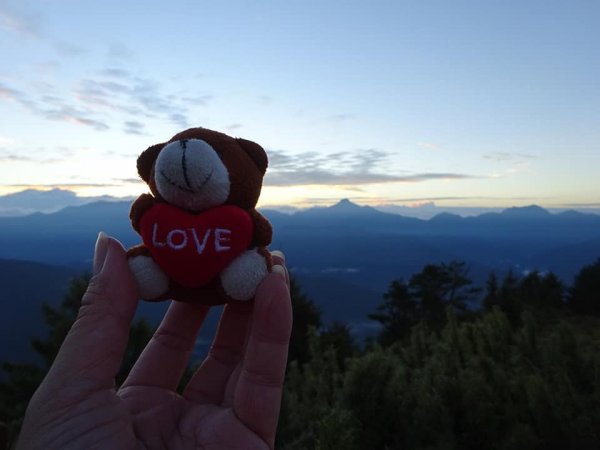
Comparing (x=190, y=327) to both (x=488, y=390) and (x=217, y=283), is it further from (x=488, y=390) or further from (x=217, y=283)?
(x=488, y=390)

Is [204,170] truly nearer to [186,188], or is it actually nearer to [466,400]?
[186,188]

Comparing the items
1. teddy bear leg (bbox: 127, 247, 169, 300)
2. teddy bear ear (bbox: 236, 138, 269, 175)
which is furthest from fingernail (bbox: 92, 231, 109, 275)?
teddy bear ear (bbox: 236, 138, 269, 175)

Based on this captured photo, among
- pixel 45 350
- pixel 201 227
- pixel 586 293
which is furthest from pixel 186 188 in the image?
pixel 586 293

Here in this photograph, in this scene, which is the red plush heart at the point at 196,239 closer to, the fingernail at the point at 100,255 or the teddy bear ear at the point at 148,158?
the fingernail at the point at 100,255

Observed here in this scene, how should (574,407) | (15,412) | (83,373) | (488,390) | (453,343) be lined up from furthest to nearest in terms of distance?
1. (15,412)
2. (453,343)
3. (488,390)
4. (574,407)
5. (83,373)

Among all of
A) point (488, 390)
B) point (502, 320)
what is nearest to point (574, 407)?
point (488, 390)

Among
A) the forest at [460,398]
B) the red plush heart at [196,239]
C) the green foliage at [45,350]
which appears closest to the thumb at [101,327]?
the red plush heart at [196,239]
